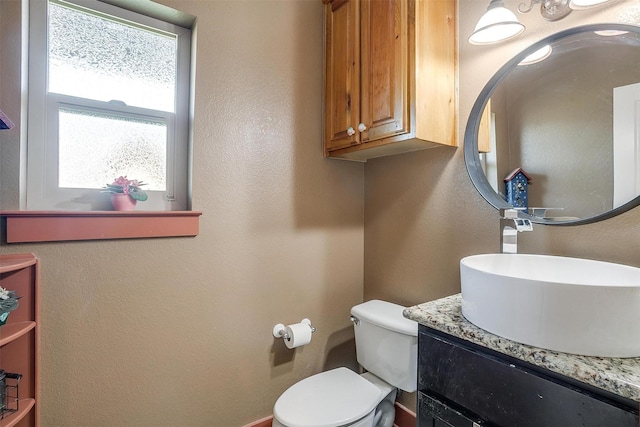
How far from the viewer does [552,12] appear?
1.05 meters

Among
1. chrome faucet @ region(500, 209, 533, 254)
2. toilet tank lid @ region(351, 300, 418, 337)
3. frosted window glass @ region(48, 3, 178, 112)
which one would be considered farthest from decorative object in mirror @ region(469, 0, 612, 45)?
frosted window glass @ region(48, 3, 178, 112)

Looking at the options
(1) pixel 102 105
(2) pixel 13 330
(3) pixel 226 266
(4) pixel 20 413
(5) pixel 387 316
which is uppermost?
(1) pixel 102 105

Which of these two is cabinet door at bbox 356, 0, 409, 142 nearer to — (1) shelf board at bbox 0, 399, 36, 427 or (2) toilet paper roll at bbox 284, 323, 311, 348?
(2) toilet paper roll at bbox 284, 323, 311, 348

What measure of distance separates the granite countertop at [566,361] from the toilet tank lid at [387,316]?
1.41 feet

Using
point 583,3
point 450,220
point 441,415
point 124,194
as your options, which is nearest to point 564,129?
point 583,3

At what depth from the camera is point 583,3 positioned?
0.95 meters

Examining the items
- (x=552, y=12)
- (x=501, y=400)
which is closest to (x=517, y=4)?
(x=552, y=12)

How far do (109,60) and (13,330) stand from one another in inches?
42.1

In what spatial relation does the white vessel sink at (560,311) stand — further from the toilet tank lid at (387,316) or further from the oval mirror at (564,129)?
the toilet tank lid at (387,316)

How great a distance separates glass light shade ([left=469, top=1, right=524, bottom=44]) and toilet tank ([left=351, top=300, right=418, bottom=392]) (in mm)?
1192

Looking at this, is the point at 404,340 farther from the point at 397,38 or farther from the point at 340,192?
the point at 397,38

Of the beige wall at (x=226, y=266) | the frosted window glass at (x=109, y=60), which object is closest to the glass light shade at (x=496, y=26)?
the beige wall at (x=226, y=266)

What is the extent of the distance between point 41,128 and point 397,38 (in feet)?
4.68

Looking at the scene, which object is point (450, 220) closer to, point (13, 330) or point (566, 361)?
point (566, 361)
